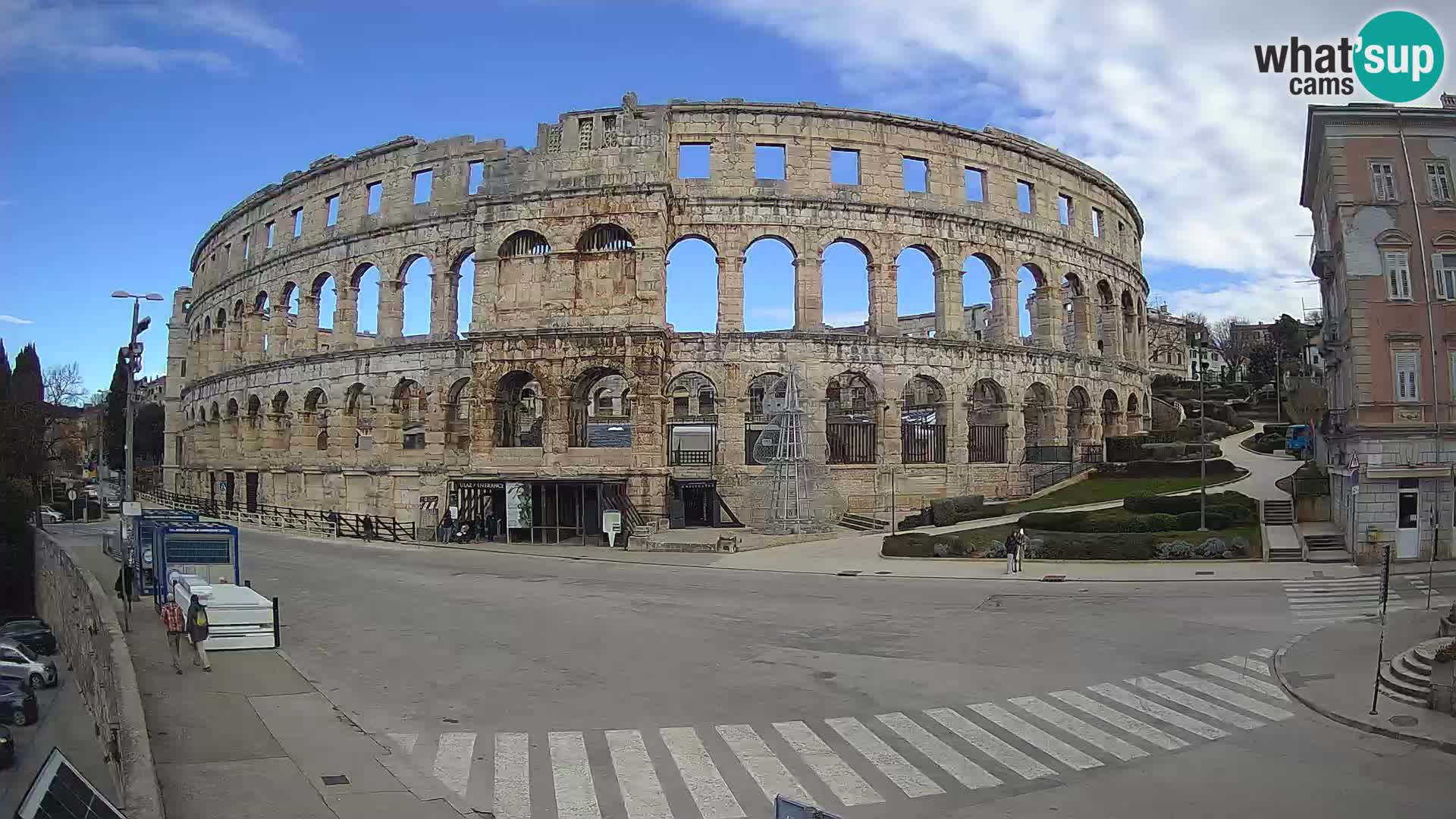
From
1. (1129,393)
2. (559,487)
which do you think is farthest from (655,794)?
(1129,393)

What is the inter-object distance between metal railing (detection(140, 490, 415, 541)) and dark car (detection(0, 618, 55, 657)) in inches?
439

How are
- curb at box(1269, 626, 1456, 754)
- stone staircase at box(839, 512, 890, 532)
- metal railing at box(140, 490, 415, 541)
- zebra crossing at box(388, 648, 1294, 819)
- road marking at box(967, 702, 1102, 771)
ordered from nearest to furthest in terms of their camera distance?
zebra crossing at box(388, 648, 1294, 819) → road marking at box(967, 702, 1102, 771) → curb at box(1269, 626, 1456, 754) → stone staircase at box(839, 512, 890, 532) → metal railing at box(140, 490, 415, 541)

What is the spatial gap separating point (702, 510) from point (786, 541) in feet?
22.9

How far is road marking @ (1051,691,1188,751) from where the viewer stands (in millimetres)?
11555

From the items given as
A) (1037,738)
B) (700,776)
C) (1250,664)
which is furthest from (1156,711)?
(700,776)

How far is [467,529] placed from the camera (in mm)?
39000

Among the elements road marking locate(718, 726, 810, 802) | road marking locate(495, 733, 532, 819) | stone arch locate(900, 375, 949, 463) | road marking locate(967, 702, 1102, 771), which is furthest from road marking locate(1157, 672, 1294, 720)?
stone arch locate(900, 375, 949, 463)

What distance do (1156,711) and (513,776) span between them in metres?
9.03

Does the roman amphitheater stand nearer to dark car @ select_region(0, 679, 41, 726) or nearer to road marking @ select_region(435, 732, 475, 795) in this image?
dark car @ select_region(0, 679, 41, 726)

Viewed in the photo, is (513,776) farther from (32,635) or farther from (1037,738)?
(32,635)

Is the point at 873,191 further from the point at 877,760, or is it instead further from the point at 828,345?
the point at 877,760

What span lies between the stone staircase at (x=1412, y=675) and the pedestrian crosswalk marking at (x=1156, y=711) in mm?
3636

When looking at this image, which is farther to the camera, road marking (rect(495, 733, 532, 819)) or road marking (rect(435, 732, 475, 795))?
road marking (rect(435, 732, 475, 795))

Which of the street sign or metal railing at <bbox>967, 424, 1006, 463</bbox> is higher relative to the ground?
metal railing at <bbox>967, 424, 1006, 463</bbox>
